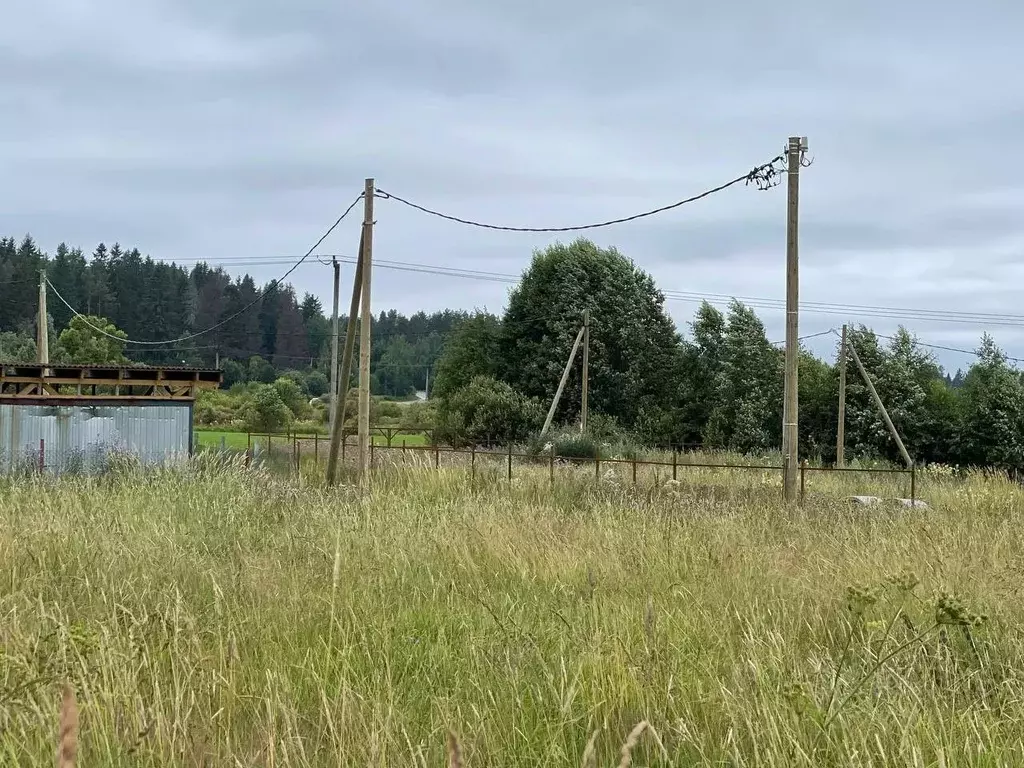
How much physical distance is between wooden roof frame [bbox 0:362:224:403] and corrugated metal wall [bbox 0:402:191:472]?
1.10 ft

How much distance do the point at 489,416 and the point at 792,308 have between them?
25636 mm

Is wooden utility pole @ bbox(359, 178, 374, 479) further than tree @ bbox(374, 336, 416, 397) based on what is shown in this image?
No

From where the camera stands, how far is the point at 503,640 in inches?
166

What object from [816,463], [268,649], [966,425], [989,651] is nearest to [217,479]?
[268,649]

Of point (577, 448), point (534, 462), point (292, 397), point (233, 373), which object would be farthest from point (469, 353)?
point (233, 373)

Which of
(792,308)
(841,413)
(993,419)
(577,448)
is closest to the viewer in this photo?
(792,308)

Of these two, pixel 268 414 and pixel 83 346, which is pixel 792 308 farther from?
pixel 83 346

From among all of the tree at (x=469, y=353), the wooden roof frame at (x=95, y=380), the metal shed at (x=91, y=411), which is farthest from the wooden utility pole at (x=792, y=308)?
the tree at (x=469, y=353)

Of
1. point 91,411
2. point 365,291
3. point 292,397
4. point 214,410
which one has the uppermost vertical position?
point 365,291

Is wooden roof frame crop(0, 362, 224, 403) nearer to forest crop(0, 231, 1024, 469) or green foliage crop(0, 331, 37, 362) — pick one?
forest crop(0, 231, 1024, 469)

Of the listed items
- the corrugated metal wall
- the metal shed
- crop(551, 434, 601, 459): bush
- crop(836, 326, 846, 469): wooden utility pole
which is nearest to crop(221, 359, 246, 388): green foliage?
the metal shed

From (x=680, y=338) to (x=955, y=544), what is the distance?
37.9m

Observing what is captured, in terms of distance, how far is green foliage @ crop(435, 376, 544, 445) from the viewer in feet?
124

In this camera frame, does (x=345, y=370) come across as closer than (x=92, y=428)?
Yes
